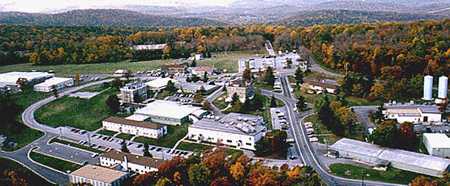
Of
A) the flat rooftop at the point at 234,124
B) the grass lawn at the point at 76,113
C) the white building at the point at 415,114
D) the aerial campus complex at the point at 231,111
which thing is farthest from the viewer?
the grass lawn at the point at 76,113

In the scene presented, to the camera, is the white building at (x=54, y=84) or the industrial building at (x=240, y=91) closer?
the industrial building at (x=240, y=91)

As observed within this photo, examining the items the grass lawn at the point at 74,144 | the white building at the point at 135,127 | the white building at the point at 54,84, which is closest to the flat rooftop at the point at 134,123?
the white building at the point at 135,127

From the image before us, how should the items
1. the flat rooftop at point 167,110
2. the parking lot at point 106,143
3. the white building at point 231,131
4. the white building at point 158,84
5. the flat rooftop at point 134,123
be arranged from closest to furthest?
1. the parking lot at point 106,143
2. the white building at point 231,131
3. the flat rooftop at point 134,123
4. the flat rooftop at point 167,110
5. the white building at point 158,84

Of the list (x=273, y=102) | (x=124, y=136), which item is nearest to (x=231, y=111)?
(x=273, y=102)

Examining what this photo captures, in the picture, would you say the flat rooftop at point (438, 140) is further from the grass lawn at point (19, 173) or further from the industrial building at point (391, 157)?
the grass lawn at point (19, 173)

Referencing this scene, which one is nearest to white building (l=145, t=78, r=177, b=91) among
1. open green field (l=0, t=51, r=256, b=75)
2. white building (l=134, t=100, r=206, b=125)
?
white building (l=134, t=100, r=206, b=125)

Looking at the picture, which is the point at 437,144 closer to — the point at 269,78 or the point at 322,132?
the point at 322,132

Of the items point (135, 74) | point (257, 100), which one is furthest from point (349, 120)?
point (135, 74)
